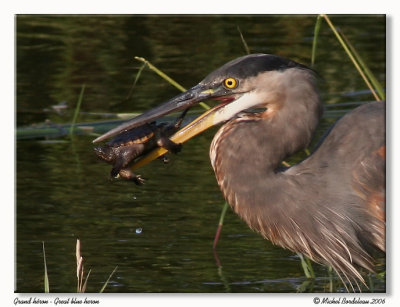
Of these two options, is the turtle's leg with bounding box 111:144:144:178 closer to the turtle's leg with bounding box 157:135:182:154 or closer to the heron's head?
the turtle's leg with bounding box 157:135:182:154

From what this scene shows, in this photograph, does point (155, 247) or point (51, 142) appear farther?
point (51, 142)

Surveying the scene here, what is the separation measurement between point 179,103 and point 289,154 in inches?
17.9

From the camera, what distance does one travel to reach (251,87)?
4.48 m

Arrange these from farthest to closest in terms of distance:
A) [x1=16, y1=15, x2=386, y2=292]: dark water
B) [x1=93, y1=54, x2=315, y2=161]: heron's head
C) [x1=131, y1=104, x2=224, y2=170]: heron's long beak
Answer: [x1=16, y1=15, x2=386, y2=292]: dark water
[x1=131, y1=104, x2=224, y2=170]: heron's long beak
[x1=93, y1=54, x2=315, y2=161]: heron's head

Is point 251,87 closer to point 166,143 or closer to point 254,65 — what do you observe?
point 254,65

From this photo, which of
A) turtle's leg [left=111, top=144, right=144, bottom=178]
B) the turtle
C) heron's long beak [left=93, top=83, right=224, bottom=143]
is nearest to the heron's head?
heron's long beak [left=93, top=83, right=224, bottom=143]

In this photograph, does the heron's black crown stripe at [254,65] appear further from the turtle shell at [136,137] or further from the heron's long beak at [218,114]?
the turtle shell at [136,137]

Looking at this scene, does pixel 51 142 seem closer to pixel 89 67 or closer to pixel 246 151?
pixel 89 67

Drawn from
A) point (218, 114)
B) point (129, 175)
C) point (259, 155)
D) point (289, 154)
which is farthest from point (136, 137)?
point (289, 154)

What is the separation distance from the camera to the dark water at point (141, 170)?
545 cm

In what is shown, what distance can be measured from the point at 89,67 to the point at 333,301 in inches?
122

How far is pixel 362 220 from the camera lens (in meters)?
4.63

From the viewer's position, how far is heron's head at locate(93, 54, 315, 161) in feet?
14.6
